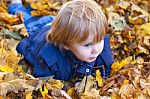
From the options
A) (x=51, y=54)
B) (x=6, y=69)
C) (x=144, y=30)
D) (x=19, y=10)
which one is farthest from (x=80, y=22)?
(x=19, y=10)

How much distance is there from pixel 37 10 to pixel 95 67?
871 mm

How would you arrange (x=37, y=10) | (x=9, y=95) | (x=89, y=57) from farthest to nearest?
1. (x=37, y=10)
2. (x=89, y=57)
3. (x=9, y=95)

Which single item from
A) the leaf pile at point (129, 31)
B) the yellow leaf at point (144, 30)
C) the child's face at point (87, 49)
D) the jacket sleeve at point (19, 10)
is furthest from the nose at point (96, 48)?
the jacket sleeve at point (19, 10)

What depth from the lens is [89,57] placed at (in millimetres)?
2150

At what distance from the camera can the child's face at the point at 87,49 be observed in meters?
2.08

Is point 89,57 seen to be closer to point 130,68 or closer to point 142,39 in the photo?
point 130,68

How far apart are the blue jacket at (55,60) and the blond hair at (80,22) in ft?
0.62

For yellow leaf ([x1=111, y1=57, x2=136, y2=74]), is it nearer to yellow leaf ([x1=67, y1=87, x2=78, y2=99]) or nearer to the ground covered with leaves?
the ground covered with leaves

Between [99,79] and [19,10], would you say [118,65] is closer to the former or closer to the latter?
[99,79]

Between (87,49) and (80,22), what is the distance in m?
0.17

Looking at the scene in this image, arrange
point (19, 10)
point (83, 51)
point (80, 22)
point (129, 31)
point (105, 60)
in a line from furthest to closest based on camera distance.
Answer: point (19, 10), point (129, 31), point (105, 60), point (83, 51), point (80, 22)

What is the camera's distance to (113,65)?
242 cm

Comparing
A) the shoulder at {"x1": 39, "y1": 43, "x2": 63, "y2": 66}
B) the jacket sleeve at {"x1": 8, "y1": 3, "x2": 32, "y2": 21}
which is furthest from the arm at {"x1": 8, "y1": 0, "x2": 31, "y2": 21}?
the shoulder at {"x1": 39, "y1": 43, "x2": 63, "y2": 66}

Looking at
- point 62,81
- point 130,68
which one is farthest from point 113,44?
point 62,81
